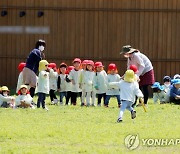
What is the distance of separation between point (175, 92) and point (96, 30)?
8432 mm

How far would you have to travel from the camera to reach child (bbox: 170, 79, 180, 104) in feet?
73.1

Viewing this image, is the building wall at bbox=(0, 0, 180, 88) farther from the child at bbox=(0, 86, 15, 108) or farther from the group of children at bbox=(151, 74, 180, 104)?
the child at bbox=(0, 86, 15, 108)

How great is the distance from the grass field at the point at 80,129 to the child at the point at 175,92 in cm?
223

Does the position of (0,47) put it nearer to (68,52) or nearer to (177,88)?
(68,52)

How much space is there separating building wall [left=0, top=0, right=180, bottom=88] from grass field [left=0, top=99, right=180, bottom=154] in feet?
33.6

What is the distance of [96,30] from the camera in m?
30.3

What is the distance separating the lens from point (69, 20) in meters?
30.2

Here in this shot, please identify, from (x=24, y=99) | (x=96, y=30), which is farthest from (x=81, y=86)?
(x=96, y=30)

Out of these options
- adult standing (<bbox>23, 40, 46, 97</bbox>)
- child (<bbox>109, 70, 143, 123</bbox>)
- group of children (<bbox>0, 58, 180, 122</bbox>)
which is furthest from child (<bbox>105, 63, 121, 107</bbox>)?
child (<bbox>109, 70, 143, 123</bbox>)

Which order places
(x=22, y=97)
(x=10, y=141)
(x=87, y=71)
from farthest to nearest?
(x=87, y=71), (x=22, y=97), (x=10, y=141)

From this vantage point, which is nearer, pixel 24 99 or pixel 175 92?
pixel 24 99

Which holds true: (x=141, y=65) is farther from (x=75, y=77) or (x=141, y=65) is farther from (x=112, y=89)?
(x=75, y=77)

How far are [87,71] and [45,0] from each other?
Answer: 8.64 meters

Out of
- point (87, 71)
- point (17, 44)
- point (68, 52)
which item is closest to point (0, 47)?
point (17, 44)
